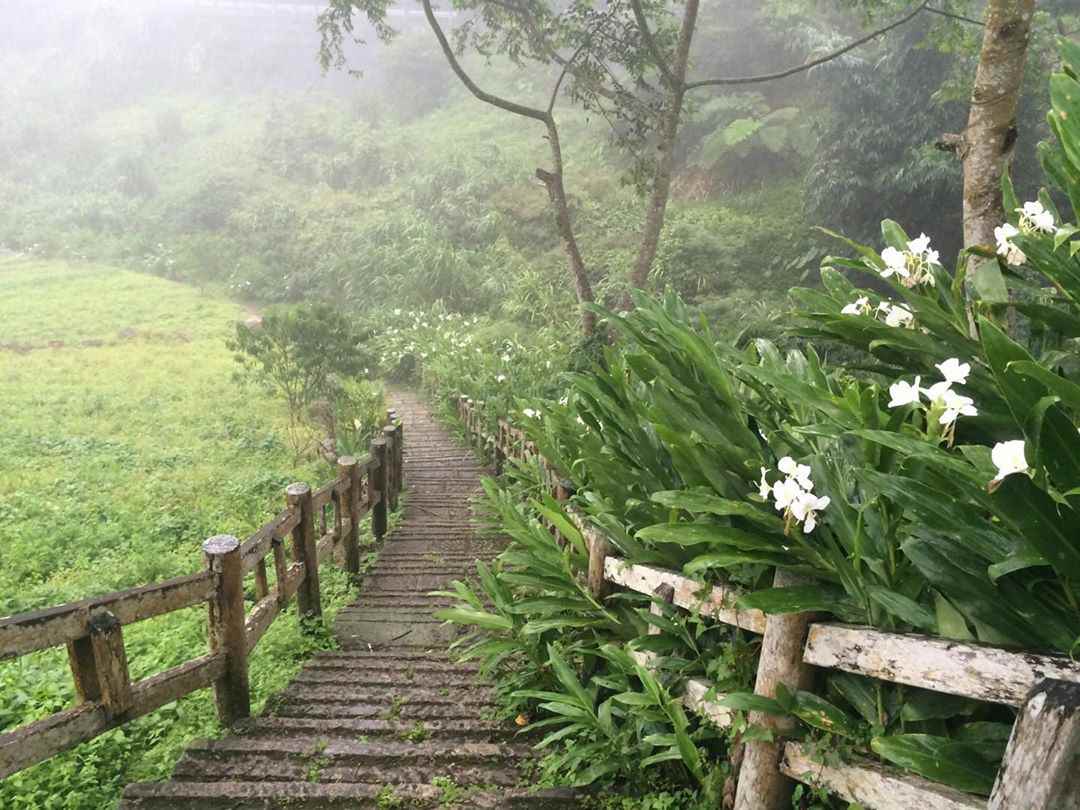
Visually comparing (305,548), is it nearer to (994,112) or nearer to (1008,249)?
(1008,249)

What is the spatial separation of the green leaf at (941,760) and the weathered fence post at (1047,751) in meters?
0.27

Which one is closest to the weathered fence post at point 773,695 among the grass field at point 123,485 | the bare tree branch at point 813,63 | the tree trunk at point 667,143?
the grass field at point 123,485

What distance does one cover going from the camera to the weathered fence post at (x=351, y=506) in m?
5.81

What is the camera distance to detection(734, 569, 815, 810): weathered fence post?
1.89 meters

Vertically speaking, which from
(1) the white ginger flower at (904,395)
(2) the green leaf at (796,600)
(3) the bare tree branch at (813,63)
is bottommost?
(2) the green leaf at (796,600)

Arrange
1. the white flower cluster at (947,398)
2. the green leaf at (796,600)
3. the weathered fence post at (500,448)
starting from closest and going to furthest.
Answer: the white flower cluster at (947,398) < the green leaf at (796,600) < the weathered fence post at (500,448)

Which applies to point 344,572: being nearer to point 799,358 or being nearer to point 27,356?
point 799,358

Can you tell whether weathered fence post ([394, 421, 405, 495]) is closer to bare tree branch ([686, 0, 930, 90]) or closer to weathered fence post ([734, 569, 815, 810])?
bare tree branch ([686, 0, 930, 90])

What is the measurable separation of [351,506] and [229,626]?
2.58 meters

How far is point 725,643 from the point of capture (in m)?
2.30

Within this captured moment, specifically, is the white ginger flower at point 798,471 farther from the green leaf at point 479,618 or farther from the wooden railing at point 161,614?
the wooden railing at point 161,614

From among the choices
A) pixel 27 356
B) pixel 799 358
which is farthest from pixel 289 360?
pixel 799 358

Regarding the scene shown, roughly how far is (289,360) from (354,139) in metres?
21.0

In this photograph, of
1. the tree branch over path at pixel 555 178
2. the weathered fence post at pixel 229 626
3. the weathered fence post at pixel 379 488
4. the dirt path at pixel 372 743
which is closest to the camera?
the dirt path at pixel 372 743
